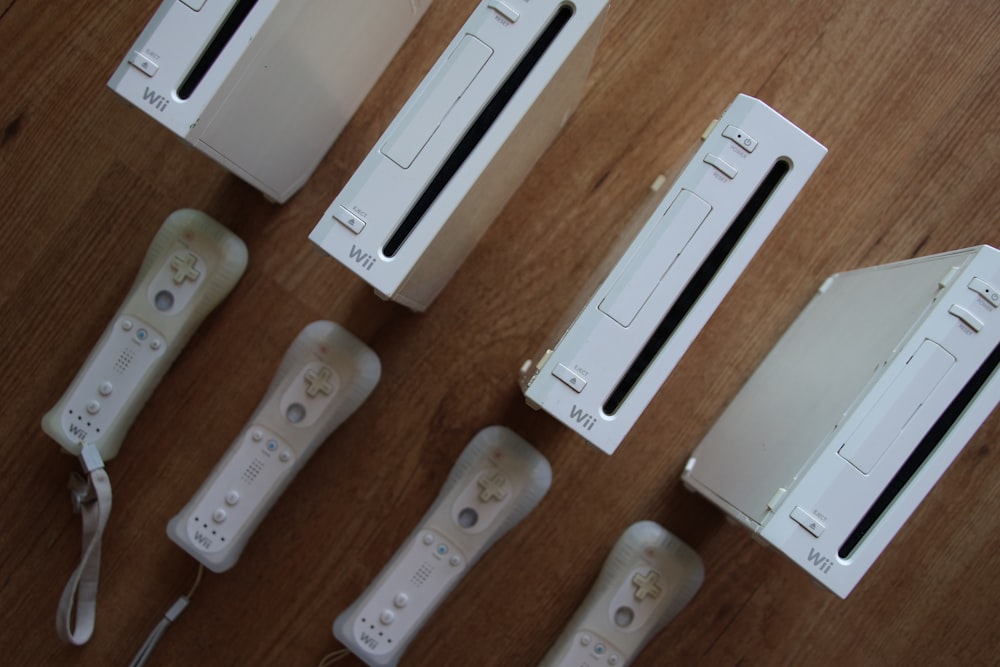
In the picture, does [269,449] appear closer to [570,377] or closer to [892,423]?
[570,377]

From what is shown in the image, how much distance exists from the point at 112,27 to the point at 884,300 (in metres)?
1.02

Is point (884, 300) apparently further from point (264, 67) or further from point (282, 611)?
point (282, 611)

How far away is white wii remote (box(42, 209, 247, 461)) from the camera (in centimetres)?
94

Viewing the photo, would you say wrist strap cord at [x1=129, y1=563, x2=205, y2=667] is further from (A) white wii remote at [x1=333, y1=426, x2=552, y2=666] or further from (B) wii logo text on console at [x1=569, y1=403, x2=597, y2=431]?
(B) wii logo text on console at [x1=569, y1=403, x2=597, y2=431]

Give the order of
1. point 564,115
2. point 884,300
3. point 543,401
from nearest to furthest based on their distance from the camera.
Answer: point 543,401
point 884,300
point 564,115

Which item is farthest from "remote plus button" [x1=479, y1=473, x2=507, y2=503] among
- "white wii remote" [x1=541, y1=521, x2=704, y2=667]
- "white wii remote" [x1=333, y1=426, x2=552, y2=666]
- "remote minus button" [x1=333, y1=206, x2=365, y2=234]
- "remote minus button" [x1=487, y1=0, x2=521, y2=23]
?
"remote minus button" [x1=487, y1=0, x2=521, y2=23]

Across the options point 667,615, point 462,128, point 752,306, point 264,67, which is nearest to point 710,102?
point 752,306

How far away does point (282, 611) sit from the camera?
38.9 inches

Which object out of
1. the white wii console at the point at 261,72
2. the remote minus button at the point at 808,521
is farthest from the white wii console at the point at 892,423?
the white wii console at the point at 261,72

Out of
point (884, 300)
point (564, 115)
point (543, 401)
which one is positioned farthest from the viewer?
point (564, 115)

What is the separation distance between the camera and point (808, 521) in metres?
0.65

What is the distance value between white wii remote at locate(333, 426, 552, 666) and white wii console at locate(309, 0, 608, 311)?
0.37 meters

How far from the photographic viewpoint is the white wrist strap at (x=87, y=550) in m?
0.93

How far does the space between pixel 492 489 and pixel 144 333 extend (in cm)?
49
